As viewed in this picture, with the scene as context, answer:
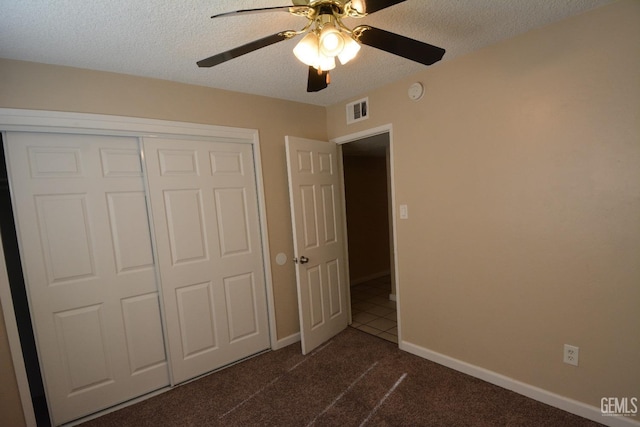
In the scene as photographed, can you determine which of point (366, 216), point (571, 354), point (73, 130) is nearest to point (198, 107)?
point (73, 130)

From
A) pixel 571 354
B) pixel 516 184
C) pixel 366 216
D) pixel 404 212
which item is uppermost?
pixel 516 184

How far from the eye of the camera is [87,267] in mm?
1933

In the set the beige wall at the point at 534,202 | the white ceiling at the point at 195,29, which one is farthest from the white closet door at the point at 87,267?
the beige wall at the point at 534,202

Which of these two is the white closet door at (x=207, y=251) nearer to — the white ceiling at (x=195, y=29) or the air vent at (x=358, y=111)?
the white ceiling at (x=195, y=29)

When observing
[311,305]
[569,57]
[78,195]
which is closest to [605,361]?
[569,57]

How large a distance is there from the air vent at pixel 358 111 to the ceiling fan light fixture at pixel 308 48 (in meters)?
1.56

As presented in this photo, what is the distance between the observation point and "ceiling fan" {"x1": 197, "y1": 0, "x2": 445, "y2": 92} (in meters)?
1.05

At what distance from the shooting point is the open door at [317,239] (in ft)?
8.38

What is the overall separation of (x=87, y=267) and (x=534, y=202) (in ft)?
9.78

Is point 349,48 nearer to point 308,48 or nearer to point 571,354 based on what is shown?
point 308,48

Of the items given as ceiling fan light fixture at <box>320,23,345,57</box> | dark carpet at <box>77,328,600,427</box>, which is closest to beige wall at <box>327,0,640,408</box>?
dark carpet at <box>77,328,600,427</box>

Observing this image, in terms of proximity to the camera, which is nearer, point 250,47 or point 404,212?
point 250,47

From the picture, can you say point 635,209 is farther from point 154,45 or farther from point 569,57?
point 154,45

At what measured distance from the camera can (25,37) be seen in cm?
147
